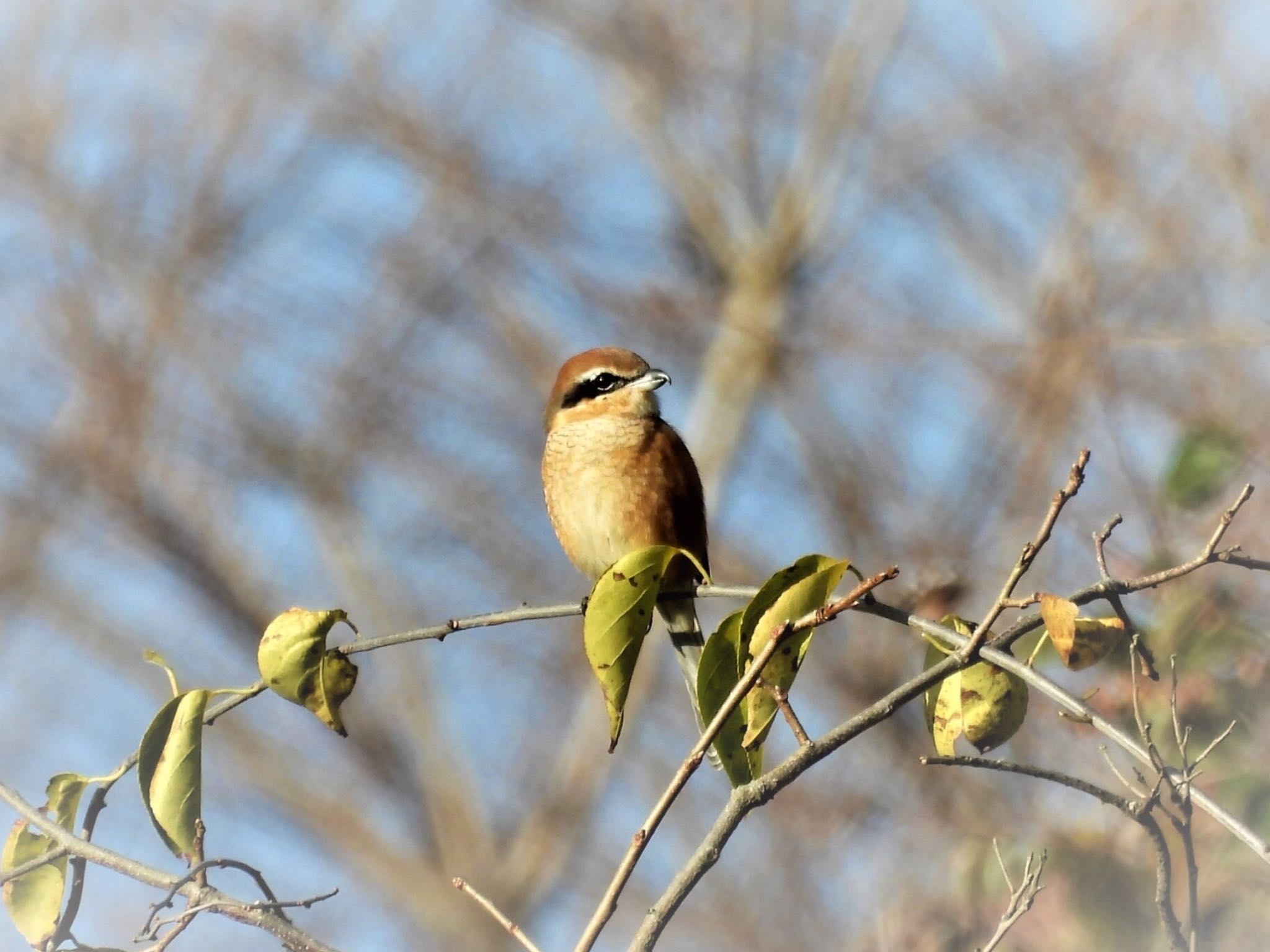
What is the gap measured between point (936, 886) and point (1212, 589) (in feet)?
6.30

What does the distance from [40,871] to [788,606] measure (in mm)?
1006

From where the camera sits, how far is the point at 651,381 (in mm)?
3744

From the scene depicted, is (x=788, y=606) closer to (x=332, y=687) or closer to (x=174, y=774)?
(x=332, y=687)

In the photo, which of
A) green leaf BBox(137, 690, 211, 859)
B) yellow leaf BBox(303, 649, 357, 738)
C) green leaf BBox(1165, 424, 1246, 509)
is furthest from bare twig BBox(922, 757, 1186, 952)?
green leaf BBox(1165, 424, 1246, 509)

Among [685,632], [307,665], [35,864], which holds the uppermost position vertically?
[685,632]

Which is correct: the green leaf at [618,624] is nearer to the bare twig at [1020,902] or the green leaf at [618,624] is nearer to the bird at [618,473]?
the bare twig at [1020,902]

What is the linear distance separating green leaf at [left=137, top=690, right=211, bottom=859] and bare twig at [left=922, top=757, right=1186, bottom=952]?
0.93 m

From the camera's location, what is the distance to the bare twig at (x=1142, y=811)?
1409 millimetres

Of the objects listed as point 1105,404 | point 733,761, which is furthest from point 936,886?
point 733,761

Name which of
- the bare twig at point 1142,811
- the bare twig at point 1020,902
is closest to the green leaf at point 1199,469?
the bare twig at point 1020,902

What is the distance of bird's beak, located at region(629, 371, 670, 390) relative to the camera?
3.74m

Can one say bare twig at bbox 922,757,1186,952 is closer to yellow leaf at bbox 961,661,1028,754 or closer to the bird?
yellow leaf at bbox 961,661,1028,754

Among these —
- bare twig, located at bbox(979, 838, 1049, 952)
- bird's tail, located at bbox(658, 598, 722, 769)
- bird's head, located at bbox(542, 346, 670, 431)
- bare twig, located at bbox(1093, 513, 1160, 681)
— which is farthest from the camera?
bird's head, located at bbox(542, 346, 670, 431)

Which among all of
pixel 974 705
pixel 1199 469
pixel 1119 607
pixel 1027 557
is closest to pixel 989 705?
pixel 974 705
